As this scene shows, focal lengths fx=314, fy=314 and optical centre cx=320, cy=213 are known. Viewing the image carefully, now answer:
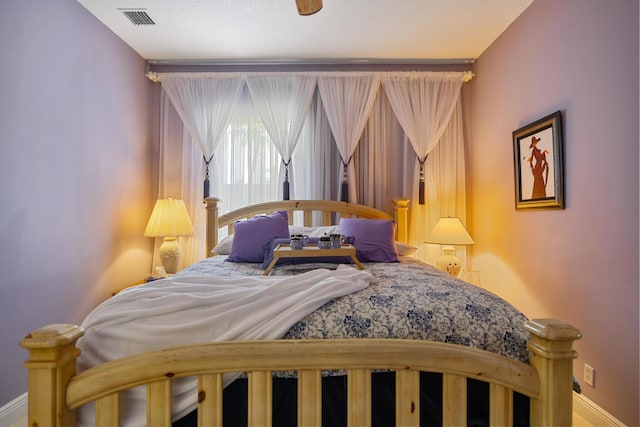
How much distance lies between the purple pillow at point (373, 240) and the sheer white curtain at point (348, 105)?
724 millimetres

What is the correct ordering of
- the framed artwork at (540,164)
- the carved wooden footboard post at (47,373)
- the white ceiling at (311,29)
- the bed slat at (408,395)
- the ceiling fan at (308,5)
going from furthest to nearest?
the white ceiling at (311,29)
the framed artwork at (540,164)
the ceiling fan at (308,5)
the bed slat at (408,395)
the carved wooden footboard post at (47,373)

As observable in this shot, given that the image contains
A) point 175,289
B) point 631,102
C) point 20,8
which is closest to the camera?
point 175,289

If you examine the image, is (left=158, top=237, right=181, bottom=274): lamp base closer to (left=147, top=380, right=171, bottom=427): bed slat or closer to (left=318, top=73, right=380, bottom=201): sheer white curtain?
(left=318, top=73, right=380, bottom=201): sheer white curtain

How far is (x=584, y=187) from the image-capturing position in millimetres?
1838

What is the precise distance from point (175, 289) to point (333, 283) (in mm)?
612

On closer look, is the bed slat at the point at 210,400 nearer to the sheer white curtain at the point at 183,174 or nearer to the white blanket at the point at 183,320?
the white blanket at the point at 183,320

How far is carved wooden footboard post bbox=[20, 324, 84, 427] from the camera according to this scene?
2.62 ft

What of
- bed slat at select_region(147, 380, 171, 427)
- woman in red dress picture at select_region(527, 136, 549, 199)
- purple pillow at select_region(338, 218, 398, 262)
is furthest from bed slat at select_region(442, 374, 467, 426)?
woman in red dress picture at select_region(527, 136, 549, 199)

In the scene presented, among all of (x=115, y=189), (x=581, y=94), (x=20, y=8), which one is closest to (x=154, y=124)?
(x=115, y=189)

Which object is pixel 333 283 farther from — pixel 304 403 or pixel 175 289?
pixel 175 289

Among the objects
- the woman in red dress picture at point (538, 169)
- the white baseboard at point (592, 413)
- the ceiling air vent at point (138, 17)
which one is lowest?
the white baseboard at point (592, 413)

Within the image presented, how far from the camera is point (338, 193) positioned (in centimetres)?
306

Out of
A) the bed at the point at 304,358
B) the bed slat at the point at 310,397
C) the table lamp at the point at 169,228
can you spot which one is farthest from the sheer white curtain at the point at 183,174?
the bed slat at the point at 310,397

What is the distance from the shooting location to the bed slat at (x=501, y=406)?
889mm
